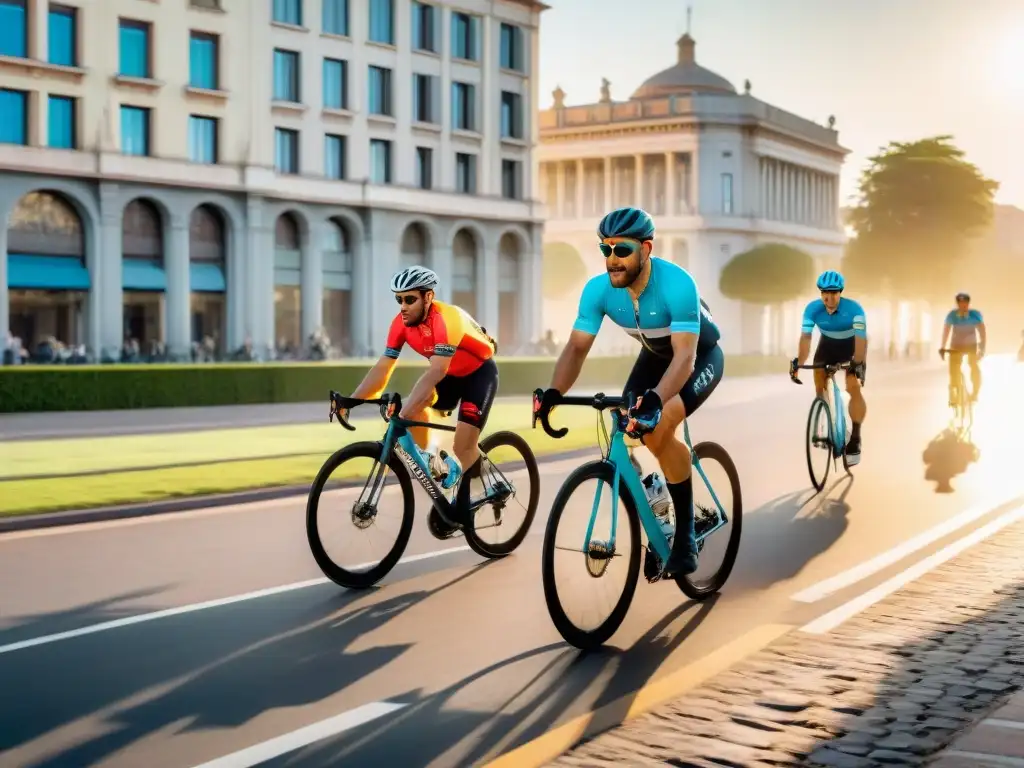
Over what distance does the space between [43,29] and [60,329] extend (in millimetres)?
9876

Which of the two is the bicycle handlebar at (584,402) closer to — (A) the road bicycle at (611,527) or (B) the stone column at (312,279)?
(A) the road bicycle at (611,527)

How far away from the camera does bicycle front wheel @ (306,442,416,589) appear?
8219 millimetres

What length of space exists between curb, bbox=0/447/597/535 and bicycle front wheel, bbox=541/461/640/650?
20.0 feet

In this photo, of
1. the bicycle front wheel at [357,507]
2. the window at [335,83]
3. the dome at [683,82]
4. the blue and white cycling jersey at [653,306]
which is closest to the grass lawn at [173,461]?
the bicycle front wheel at [357,507]

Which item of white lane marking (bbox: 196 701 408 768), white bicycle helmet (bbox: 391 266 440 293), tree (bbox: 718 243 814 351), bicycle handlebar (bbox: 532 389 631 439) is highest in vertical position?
tree (bbox: 718 243 814 351)

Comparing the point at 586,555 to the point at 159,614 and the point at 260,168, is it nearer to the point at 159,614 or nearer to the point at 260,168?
the point at 159,614

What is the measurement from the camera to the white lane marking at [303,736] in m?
4.98

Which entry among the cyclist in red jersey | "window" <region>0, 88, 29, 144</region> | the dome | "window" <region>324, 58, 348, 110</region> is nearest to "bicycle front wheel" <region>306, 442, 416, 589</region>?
the cyclist in red jersey

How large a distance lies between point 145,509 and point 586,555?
6792mm

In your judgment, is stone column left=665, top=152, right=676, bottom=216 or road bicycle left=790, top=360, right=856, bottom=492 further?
stone column left=665, top=152, right=676, bottom=216

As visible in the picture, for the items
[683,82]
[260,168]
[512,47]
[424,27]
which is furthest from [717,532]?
[683,82]

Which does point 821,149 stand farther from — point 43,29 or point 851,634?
point 851,634

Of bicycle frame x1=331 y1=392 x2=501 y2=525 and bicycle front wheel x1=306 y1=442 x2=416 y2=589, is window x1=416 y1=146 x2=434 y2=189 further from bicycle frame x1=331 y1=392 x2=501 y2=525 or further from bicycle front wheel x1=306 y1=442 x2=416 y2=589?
bicycle front wheel x1=306 y1=442 x2=416 y2=589

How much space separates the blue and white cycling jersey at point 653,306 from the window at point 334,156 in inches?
2085
